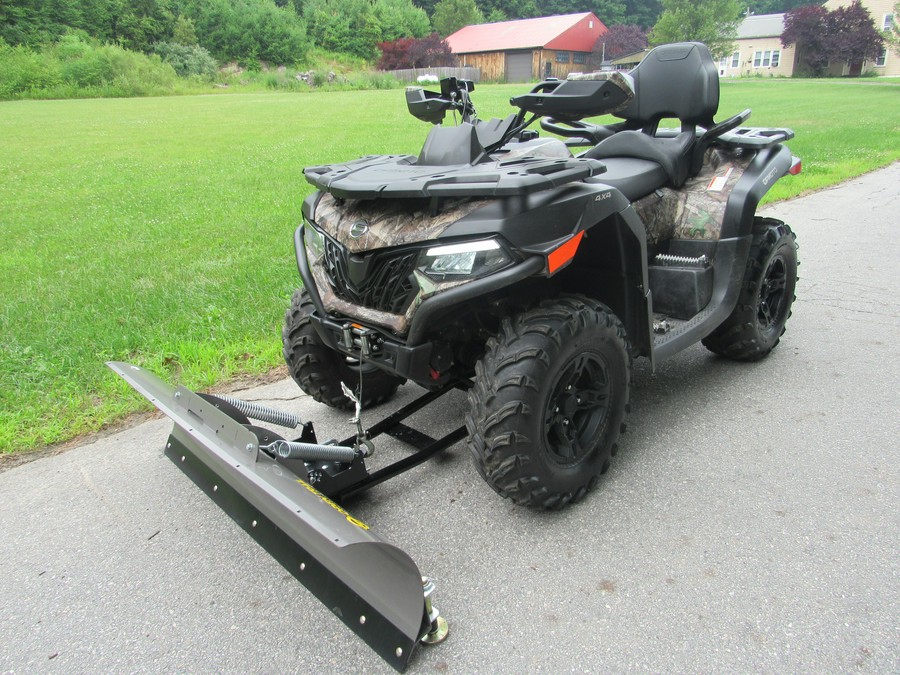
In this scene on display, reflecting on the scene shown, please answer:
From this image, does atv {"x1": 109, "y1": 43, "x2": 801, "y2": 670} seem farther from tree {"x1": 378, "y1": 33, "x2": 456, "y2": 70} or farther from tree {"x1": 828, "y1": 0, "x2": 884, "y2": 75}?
tree {"x1": 828, "y1": 0, "x2": 884, "y2": 75}

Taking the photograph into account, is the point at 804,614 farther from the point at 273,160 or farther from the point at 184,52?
the point at 184,52

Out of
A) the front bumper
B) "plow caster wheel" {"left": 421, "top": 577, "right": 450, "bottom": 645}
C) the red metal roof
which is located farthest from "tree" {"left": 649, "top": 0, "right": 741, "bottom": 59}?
"plow caster wheel" {"left": 421, "top": 577, "right": 450, "bottom": 645}

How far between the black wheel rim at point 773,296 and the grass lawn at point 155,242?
308cm

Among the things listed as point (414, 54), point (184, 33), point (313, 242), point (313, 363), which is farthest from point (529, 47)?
point (313, 242)

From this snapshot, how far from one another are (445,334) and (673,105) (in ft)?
7.22

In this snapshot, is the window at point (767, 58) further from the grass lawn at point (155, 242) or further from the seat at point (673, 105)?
the seat at point (673, 105)

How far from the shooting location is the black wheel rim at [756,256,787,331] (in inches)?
161

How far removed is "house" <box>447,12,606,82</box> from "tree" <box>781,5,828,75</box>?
18285 mm

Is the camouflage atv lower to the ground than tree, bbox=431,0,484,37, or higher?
lower

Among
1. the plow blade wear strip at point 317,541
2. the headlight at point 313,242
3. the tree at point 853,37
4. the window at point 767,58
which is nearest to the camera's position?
the plow blade wear strip at point 317,541

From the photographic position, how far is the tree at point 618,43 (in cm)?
6769

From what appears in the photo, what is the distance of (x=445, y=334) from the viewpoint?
266 cm

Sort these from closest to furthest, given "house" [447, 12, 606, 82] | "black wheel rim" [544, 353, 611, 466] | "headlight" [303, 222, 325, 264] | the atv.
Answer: the atv < "black wheel rim" [544, 353, 611, 466] < "headlight" [303, 222, 325, 264] < "house" [447, 12, 606, 82]

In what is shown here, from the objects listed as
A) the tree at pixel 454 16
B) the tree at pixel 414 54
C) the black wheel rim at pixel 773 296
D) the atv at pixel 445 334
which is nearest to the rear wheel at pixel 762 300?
the black wheel rim at pixel 773 296
